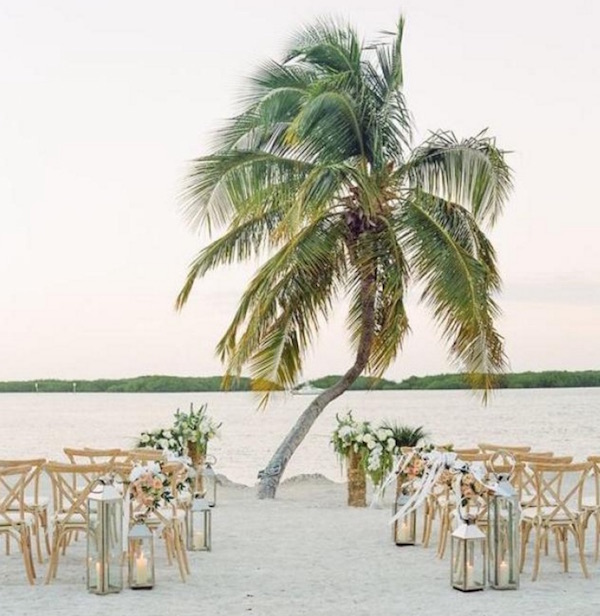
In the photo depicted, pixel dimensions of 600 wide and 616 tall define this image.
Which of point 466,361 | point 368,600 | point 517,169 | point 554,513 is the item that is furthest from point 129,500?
point 517,169

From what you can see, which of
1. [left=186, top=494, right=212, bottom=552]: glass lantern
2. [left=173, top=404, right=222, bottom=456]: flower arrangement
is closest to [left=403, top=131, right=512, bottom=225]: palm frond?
[left=173, top=404, right=222, bottom=456]: flower arrangement

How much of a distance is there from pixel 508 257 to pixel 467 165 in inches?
449

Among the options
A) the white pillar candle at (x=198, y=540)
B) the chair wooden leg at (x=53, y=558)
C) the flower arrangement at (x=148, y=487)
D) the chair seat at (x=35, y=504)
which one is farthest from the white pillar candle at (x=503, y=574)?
the chair seat at (x=35, y=504)

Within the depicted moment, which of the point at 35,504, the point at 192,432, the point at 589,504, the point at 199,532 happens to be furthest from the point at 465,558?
the point at 192,432

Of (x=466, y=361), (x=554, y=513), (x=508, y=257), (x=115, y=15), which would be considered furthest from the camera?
(x=508, y=257)

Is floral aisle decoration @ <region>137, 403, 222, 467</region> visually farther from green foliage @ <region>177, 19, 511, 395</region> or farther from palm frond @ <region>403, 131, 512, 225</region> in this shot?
palm frond @ <region>403, 131, 512, 225</region>

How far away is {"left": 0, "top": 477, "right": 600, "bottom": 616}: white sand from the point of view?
6398mm

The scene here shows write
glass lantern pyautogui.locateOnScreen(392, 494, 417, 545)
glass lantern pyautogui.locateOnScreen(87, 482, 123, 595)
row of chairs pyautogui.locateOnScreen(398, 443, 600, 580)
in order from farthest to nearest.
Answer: glass lantern pyautogui.locateOnScreen(392, 494, 417, 545) < row of chairs pyautogui.locateOnScreen(398, 443, 600, 580) < glass lantern pyautogui.locateOnScreen(87, 482, 123, 595)

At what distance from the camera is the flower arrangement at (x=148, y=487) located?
6953 millimetres

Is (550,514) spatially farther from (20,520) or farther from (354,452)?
(354,452)

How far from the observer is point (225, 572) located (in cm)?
761

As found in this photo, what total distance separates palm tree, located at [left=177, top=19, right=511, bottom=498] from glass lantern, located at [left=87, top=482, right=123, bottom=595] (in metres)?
5.43

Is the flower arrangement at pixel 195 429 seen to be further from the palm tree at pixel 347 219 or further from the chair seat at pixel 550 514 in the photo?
the chair seat at pixel 550 514

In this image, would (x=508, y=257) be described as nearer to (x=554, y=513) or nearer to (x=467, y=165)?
(x=467, y=165)
